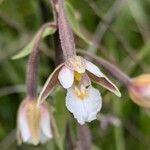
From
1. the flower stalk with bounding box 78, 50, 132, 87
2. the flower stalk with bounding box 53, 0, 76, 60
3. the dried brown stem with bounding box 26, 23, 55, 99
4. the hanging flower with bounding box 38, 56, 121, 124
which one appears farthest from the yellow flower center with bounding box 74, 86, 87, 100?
the flower stalk with bounding box 78, 50, 132, 87

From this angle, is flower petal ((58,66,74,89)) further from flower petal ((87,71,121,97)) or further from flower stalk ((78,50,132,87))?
flower stalk ((78,50,132,87))

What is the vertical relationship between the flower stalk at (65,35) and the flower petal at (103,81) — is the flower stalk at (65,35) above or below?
above

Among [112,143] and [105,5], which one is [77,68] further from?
[105,5]

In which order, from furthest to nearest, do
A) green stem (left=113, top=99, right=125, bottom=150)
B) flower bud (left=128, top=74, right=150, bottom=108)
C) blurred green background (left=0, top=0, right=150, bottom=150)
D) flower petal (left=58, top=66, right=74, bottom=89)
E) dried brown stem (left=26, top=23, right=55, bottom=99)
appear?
blurred green background (left=0, top=0, right=150, bottom=150) → green stem (left=113, top=99, right=125, bottom=150) → flower bud (left=128, top=74, right=150, bottom=108) → dried brown stem (left=26, top=23, right=55, bottom=99) → flower petal (left=58, top=66, right=74, bottom=89)

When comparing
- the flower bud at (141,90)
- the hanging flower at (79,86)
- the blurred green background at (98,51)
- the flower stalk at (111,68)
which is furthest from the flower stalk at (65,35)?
the blurred green background at (98,51)

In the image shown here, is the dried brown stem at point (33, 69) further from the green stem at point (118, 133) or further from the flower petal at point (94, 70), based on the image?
the green stem at point (118, 133)

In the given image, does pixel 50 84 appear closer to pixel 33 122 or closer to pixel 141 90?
pixel 33 122

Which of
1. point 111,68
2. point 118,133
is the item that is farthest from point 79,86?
point 118,133
